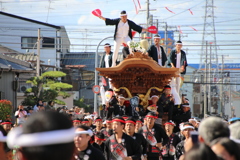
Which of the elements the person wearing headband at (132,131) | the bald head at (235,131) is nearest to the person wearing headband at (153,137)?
the person wearing headband at (132,131)

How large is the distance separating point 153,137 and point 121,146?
6.48 feet

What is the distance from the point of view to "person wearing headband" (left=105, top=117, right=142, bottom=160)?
8.19 meters

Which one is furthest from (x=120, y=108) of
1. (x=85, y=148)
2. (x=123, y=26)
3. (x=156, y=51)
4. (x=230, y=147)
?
(x=230, y=147)

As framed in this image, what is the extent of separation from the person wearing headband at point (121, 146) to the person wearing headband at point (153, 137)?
158cm

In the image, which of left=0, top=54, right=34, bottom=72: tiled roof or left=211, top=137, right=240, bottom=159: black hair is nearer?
left=211, top=137, right=240, bottom=159: black hair

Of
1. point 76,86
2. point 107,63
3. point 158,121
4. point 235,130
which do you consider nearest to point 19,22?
point 76,86

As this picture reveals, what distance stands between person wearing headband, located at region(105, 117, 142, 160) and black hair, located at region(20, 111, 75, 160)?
572cm

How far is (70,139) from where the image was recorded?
2.50 m

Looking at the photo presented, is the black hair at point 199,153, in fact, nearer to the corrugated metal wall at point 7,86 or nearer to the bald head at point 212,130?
the bald head at point 212,130

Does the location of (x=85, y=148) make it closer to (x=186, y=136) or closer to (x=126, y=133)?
(x=126, y=133)

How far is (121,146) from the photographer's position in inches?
323

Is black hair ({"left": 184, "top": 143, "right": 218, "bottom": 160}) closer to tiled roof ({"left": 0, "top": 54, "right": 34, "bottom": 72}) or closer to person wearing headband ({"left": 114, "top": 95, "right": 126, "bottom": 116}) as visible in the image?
person wearing headband ({"left": 114, "top": 95, "right": 126, "bottom": 116})

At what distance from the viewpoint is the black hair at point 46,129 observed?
2.40 meters

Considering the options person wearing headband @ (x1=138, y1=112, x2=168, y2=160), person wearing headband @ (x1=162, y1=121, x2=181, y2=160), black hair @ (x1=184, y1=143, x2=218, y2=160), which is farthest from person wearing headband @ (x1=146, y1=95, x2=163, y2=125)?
black hair @ (x1=184, y1=143, x2=218, y2=160)
